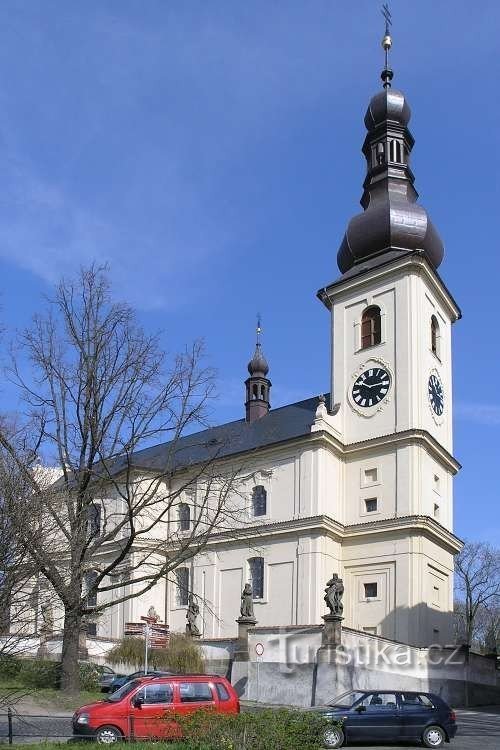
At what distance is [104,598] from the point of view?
47.4 meters

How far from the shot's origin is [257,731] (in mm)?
13203

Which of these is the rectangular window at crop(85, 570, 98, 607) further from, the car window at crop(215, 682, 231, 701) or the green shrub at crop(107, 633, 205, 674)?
the car window at crop(215, 682, 231, 701)

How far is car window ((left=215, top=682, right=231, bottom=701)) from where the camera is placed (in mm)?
19125

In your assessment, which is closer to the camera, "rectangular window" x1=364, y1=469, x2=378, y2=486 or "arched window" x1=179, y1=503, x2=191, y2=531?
"rectangular window" x1=364, y1=469, x2=378, y2=486

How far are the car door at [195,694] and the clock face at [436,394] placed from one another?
2454 centimetres

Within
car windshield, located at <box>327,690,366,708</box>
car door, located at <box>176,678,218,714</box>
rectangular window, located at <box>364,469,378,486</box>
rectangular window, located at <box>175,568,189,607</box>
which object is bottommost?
car windshield, located at <box>327,690,366,708</box>

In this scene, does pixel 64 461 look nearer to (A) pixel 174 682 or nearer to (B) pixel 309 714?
(A) pixel 174 682

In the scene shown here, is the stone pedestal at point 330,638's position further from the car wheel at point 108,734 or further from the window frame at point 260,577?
the car wheel at point 108,734

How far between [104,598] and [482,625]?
44817 millimetres

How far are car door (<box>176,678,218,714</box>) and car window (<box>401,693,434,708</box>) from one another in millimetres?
4514

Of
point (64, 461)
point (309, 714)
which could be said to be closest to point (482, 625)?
point (64, 461)

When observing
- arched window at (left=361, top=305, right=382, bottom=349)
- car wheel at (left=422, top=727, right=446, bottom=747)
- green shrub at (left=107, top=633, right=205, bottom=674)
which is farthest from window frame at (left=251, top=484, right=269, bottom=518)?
car wheel at (left=422, top=727, right=446, bottom=747)

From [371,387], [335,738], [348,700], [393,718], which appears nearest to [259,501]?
[371,387]

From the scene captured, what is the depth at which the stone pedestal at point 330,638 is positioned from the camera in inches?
1179
